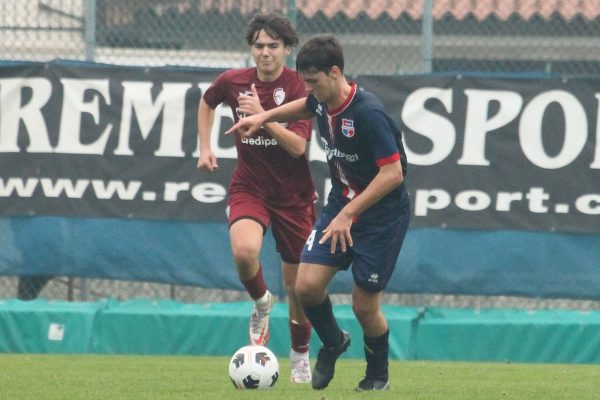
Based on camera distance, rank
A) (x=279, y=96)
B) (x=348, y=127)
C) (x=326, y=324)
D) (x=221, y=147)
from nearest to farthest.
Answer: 1. (x=348, y=127)
2. (x=326, y=324)
3. (x=279, y=96)
4. (x=221, y=147)

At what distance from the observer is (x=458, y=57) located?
11.4 meters

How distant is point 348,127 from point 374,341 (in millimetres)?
1173

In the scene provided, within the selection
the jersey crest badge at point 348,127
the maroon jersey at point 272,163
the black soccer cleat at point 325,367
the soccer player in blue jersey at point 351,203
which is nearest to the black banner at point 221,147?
the maroon jersey at point 272,163

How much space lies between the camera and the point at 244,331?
10.7 meters

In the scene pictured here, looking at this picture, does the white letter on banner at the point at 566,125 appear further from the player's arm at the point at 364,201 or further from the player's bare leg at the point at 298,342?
the player's arm at the point at 364,201

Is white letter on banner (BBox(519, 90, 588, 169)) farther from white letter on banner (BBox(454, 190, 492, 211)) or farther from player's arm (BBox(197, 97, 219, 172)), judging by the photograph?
player's arm (BBox(197, 97, 219, 172))

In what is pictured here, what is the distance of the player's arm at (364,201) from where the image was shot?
21.7 feet

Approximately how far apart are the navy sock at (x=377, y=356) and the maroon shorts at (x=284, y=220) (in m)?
1.46

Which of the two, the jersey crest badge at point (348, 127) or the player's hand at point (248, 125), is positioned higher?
the jersey crest badge at point (348, 127)

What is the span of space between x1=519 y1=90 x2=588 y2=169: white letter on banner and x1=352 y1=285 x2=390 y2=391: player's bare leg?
3967mm

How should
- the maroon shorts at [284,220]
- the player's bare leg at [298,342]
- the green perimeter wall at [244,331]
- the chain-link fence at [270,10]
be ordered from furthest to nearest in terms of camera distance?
the chain-link fence at [270,10] → the green perimeter wall at [244,331] → the maroon shorts at [284,220] → the player's bare leg at [298,342]

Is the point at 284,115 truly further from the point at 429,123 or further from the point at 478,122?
the point at 478,122

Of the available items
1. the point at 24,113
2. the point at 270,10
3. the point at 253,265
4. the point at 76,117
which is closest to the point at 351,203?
the point at 253,265

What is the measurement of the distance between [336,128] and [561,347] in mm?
4423
